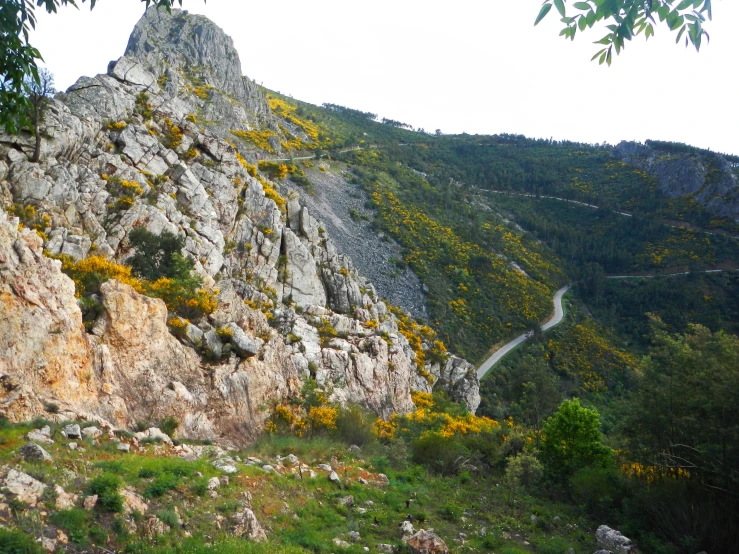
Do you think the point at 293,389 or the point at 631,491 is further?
the point at 293,389

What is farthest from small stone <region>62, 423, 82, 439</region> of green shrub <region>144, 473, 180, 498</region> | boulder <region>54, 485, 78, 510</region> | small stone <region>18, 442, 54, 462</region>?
boulder <region>54, 485, 78, 510</region>

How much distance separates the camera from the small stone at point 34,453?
6.68 m

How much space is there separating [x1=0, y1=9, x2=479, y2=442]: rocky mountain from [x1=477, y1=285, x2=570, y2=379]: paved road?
8.17 meters

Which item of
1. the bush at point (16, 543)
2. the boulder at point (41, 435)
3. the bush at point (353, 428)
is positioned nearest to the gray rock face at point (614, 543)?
the bush at point (353, 428)

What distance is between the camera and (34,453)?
265 inches

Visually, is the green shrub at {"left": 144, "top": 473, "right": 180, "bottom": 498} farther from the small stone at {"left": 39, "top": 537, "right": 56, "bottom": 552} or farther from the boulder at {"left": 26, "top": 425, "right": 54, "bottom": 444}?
the boulder at {"left": 26, "top": 425, "right": 54, "bottom": 444}

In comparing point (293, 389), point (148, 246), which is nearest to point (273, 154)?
point (148, 246)

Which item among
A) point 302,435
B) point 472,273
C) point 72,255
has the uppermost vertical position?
point 472,273

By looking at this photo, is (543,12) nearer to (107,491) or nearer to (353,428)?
(107,491)

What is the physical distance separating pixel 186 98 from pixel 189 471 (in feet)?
150

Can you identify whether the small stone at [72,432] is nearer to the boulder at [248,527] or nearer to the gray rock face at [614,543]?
the boulder at [248,527]

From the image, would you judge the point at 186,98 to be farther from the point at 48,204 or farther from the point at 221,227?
the point at 48,204

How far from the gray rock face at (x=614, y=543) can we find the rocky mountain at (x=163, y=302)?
31.3 ft

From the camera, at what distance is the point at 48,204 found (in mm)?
16219
